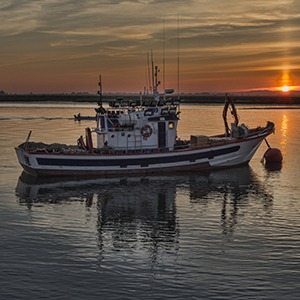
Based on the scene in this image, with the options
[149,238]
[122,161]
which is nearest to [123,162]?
[122,161]

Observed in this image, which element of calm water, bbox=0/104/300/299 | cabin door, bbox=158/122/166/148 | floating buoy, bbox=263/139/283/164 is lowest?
floating buoy, bbox=263/139/283/164

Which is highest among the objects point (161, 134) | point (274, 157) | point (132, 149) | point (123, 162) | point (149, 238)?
point (161, 134)

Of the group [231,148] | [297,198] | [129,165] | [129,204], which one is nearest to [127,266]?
[129,204]

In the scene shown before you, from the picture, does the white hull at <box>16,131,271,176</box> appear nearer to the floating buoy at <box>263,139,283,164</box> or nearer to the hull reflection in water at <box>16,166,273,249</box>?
the hull reflection in water at <box>16,166,273,249</box>

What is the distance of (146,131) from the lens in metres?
38.6

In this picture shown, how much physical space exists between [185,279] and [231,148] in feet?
81.9

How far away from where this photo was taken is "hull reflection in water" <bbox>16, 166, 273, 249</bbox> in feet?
77.1

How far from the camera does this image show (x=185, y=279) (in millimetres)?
17125

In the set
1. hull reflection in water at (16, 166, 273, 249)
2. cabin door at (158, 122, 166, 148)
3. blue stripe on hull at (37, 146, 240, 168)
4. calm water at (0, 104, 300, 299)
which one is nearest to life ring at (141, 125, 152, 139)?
cabin door at (158, 122, 166, 148)

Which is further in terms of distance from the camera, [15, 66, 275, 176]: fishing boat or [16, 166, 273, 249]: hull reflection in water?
[15, 66, 275, 176]: fishing boat

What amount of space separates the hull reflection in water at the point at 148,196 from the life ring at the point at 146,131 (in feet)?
11.7

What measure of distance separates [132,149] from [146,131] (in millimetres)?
1720

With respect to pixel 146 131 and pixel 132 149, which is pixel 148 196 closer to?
pixel 132 149

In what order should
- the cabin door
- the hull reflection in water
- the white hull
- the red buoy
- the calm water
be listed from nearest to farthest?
the calm water < the hull reflection in water < the white hull < the cabin door < the red buoy
